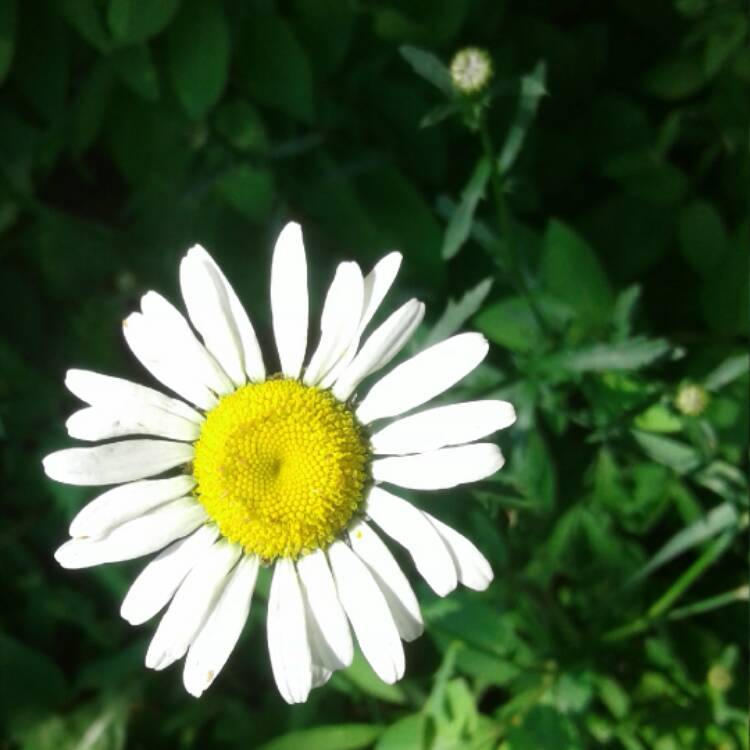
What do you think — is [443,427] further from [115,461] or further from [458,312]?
[115,461]

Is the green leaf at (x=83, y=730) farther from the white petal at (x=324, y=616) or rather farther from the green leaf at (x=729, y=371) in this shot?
the green leaf at (x=729, y=371)

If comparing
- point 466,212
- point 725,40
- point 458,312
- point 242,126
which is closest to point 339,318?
point 458,312

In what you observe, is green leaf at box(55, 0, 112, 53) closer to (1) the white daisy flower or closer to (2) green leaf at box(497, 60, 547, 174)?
(1) the white daisy flower

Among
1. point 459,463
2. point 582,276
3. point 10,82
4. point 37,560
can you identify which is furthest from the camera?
point 37,560

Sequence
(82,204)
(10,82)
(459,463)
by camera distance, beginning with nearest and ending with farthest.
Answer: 1. (459,463)
2. (10,82)
3. (82,204)

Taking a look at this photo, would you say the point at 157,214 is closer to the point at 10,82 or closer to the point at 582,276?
the point at 10,82

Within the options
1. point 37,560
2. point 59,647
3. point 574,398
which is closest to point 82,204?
point 37,560
